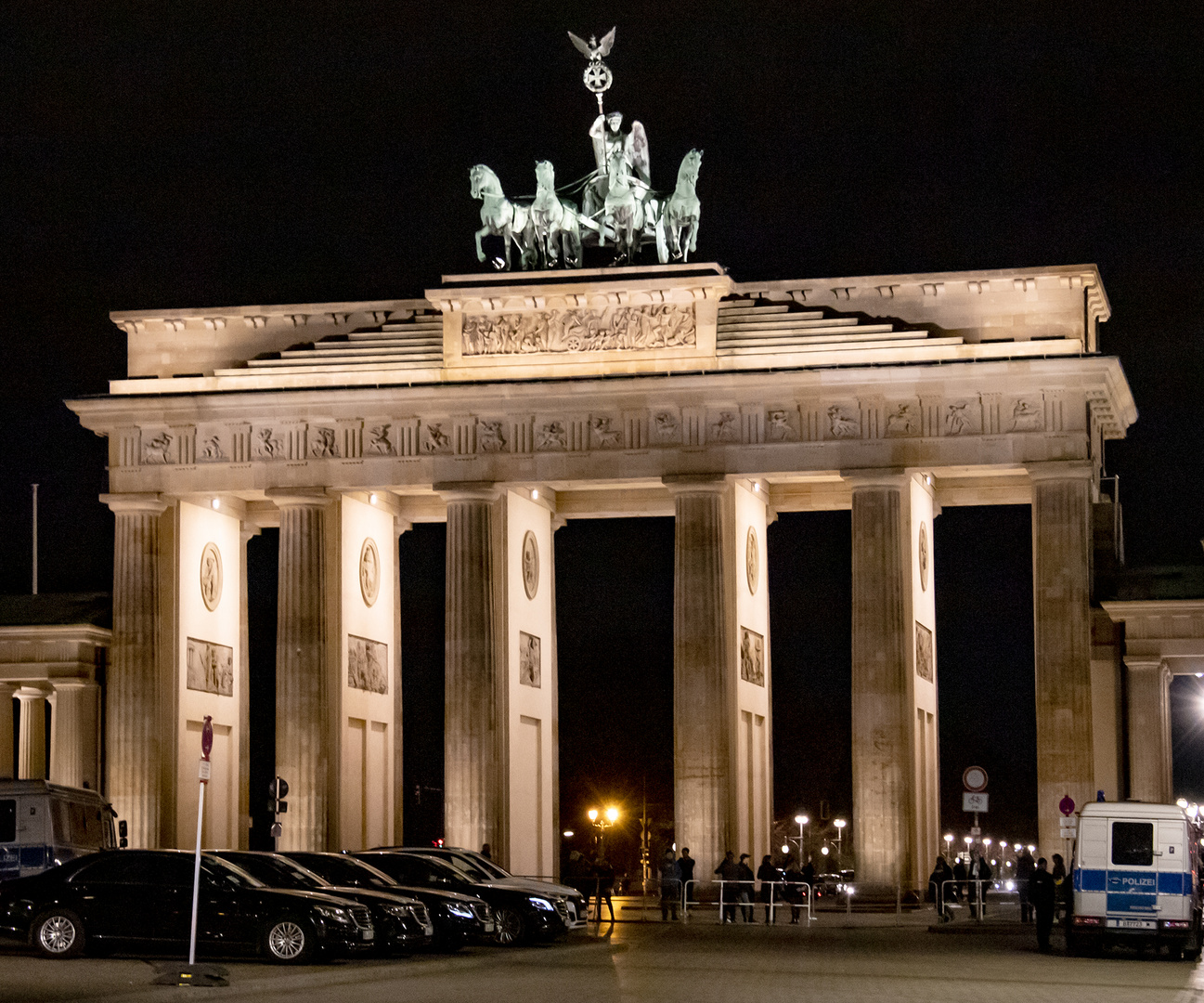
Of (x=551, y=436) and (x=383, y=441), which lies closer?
(x=551, y=436)

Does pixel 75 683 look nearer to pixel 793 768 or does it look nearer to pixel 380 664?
pixel 380 664

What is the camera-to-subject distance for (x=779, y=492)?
68.9 metres

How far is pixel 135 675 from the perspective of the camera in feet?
215

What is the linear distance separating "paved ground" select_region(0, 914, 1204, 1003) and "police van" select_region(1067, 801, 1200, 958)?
0.67 metres

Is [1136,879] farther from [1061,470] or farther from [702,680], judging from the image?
[702,680]

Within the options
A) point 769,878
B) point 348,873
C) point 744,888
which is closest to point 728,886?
point 769,878

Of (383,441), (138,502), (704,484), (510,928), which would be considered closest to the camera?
(510,928)

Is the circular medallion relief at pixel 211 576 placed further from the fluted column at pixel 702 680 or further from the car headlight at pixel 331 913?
the car headlight at pixel 331 913

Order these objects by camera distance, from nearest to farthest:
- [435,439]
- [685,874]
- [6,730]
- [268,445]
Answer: [685,874]
[435,439]
[268,445]
[6,730]

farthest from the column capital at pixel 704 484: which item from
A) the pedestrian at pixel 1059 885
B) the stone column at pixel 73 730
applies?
the stone column at pixel 73 730

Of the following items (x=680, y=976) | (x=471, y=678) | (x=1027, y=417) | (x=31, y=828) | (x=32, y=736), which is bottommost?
(x=680, y=976)

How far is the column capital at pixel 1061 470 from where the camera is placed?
60.9 metres

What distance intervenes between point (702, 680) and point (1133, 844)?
21356mm

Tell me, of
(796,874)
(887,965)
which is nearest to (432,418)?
(796,874)
